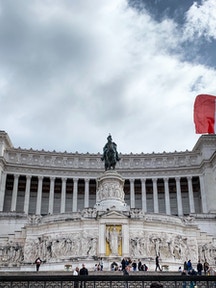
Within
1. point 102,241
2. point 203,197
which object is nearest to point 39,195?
point 203,197

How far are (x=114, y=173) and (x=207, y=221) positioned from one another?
53.1 ft

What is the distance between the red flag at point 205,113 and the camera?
101 ft

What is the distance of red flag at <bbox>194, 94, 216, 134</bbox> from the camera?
30.7 metres

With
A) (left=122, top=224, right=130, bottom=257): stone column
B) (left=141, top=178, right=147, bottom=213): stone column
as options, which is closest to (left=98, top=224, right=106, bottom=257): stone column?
(left=122, top=224, right=130, bottom=257): stone column

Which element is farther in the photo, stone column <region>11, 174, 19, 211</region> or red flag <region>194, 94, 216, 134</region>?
stone column <region>11, 174, 19, 211</region>

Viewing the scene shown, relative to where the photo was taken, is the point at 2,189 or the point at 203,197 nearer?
the point at 2,189

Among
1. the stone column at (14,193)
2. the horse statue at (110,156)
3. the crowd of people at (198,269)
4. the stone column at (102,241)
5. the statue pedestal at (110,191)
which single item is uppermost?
the stone column at (14,193)

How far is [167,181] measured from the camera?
→ 78.6m

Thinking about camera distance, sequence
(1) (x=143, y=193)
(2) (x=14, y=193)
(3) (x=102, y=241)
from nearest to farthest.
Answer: (3) (x=102, y=241)
(2) (x=14, y=193)
(1) (x=143, y=193)

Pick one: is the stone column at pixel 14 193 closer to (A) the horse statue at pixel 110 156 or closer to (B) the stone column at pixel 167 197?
(B) the stone column at pixel 167 197

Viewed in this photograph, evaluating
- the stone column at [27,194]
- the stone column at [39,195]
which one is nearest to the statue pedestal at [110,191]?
the stone column at [39,195]

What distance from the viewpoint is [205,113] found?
31.0m

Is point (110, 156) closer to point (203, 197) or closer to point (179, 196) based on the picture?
point (179, 196)

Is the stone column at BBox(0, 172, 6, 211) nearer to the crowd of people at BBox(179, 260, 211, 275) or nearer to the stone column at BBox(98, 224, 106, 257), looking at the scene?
the stone column at BBox(98, 224, 106, 257)
